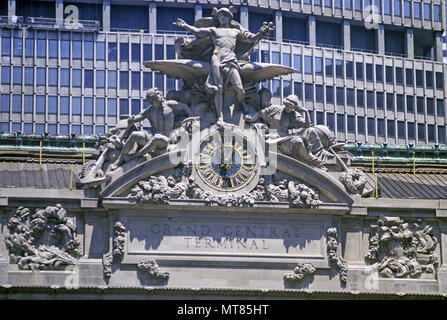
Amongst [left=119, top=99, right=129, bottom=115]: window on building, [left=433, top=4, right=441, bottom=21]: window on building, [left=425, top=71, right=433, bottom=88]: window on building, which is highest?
[left=433, top=4, right=441, bottom=21]: window on building

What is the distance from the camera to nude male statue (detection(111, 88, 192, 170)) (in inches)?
3649

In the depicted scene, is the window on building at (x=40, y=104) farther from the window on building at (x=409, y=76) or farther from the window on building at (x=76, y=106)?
the window on building at (x=409, y=76)

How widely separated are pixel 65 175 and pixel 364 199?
16.2 meters

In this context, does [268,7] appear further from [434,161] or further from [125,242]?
[125,242]

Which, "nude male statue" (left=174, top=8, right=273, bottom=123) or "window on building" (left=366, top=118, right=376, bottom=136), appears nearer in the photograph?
"nude male statue" (left=174, top=8, right=273, bottom=123)

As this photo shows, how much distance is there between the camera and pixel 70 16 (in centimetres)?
15475

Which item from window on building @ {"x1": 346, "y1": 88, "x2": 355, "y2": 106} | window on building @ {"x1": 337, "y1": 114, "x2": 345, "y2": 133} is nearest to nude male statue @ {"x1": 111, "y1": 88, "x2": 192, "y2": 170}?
window on building @ {"x1": 337, "y1": 114, "x2": 345, "y2": 133}

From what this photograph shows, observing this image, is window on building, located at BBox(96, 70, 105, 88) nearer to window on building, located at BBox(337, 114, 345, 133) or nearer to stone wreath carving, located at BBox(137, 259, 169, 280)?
window on building, located at BBox(337, 114, 345, 133)

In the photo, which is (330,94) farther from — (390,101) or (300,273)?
(300,273)

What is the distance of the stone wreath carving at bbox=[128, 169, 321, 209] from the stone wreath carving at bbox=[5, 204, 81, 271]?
382 cm

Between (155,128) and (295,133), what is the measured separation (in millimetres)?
7436

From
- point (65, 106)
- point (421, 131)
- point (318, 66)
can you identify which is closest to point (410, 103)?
point (421, 131)

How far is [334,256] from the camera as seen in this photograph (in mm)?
93688

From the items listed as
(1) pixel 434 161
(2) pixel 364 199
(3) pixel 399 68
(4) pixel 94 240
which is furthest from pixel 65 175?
(3) pixel 399 68
